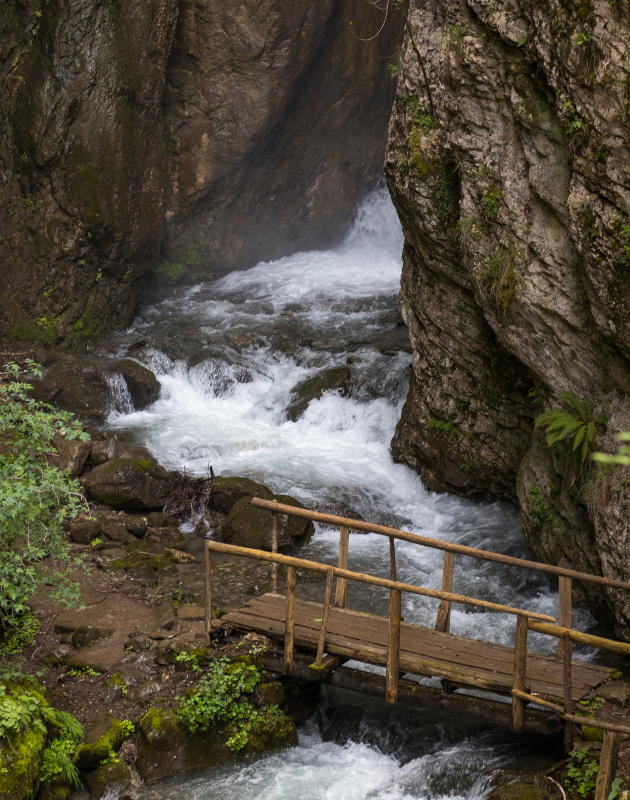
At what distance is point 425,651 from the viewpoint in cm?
618

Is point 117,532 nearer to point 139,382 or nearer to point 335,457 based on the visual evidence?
point 335,457

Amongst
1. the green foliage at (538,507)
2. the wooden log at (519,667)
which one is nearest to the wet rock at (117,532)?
the green foliage at (538,507)

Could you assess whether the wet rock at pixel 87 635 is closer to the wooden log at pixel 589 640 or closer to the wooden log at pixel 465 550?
the wooden log at pixel 465 550

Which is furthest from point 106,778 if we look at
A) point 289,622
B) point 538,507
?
point 538,507

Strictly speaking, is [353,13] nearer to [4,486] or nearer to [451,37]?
[451,37]

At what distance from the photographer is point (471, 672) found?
19.0ft

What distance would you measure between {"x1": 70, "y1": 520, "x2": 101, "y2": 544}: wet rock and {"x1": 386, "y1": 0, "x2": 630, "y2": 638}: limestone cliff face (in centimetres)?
577

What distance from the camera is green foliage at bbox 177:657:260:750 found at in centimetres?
596

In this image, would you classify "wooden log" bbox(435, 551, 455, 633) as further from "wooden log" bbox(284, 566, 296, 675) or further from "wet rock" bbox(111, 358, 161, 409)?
"wet rock" bbox(111, 358, 161, 409)

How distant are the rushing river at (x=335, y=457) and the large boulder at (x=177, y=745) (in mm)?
113

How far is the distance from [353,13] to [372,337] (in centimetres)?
1126

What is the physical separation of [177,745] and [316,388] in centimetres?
A: 899

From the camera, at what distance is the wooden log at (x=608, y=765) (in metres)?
4.31

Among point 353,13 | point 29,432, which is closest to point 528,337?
point 29,432
